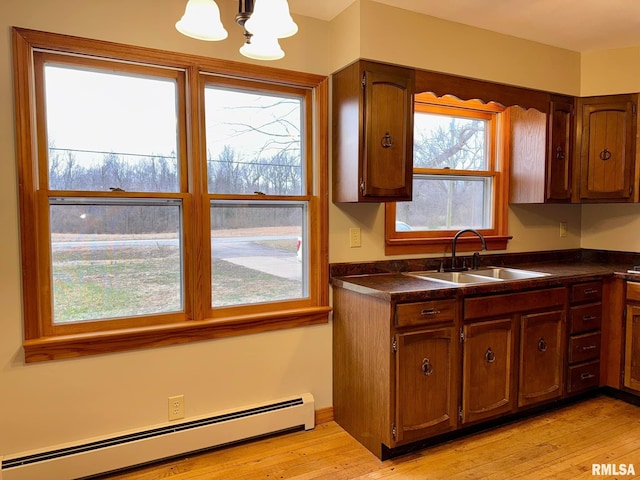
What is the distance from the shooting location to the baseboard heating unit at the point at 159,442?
2.00 m

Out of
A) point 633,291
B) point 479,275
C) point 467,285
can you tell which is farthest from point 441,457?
point 633,291

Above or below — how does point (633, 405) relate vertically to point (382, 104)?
below

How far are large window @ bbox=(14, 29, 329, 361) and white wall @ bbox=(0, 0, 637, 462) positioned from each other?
0.21 ft

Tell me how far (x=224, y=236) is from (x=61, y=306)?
0.84m

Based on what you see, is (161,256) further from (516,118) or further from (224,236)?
(516,118)

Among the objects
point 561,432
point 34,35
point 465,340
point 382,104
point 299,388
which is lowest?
point 561,432

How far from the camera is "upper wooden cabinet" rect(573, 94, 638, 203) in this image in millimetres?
3102

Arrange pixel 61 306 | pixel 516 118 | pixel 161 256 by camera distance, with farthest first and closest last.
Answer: pixel 516 118 < pixel 161 256 < pixel 61 306


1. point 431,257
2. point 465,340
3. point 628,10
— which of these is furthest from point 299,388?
point 628,10

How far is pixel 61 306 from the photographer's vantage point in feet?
6.89

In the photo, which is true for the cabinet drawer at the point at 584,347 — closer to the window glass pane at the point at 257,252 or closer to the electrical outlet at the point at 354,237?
the electrical outlet at the point at 354,237

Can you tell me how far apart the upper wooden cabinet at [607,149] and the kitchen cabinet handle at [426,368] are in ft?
5.93

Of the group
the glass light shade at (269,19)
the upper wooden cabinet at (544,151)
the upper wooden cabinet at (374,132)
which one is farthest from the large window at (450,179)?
the glass light shade at (269,19)

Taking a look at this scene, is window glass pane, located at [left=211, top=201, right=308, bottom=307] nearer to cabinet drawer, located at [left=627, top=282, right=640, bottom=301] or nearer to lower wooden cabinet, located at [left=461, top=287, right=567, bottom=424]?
lower wooden cabinet, located at [left=461, top=287, right=567, bottom=424]
